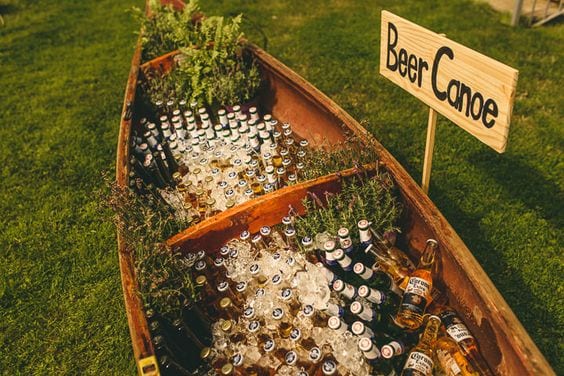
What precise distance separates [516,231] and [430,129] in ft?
5.21

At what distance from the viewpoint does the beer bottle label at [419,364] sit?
2178 mm

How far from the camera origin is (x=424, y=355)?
2234 mm

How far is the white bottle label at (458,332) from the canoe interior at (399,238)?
58 millimetres

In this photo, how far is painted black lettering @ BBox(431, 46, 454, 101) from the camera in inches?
96.7

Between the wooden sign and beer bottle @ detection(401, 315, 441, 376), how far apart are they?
1036 mm

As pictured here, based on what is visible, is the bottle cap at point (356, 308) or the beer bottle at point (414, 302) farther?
the beer bottle at point (414, 302)

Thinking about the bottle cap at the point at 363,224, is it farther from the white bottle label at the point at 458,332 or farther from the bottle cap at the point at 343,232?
the white bottle label at the point at 458,332

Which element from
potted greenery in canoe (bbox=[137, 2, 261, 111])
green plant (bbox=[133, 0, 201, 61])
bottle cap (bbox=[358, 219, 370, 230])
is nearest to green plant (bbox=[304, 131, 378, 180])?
bottle cap (bbox=[358, 219, 370, 230])

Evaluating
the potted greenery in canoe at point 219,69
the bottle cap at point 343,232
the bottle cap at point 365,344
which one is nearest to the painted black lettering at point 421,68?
the bottle cap at point 343,232

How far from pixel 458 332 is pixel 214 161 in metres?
2.44

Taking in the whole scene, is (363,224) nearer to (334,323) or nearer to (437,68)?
(334,323)

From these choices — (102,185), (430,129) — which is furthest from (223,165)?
(102,185)

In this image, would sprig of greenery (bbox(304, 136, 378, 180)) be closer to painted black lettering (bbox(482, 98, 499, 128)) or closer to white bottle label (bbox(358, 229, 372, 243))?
white bottle label (bbox(358, 229, 372, 243))

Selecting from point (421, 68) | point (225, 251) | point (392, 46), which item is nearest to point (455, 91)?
point (421, 68)
